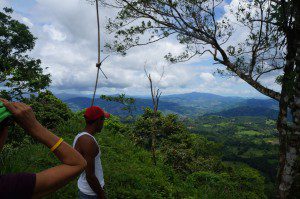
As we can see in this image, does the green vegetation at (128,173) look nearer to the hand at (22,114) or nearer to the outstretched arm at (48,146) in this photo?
the outstretched arm at (48,146)

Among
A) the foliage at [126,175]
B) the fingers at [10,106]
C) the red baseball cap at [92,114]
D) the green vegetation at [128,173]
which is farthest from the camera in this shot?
the green vegetation at [128,173]

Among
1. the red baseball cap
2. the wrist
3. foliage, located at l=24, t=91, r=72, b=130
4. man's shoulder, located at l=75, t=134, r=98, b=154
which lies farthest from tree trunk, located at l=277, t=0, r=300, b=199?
foliage, located at l=24, t=91, r=72, b=130

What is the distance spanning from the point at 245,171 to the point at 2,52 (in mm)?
24944

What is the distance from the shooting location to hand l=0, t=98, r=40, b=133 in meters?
1.67

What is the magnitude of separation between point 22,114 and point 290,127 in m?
7.84

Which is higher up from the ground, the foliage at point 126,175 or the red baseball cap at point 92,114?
the red baseball cap at point 92,114

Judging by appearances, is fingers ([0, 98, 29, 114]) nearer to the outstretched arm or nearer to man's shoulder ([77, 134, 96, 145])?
the outstretched arm

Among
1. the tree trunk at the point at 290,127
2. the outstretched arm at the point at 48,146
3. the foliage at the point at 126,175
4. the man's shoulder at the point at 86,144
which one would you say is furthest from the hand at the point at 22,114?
the tree trunk at the point at 290,127

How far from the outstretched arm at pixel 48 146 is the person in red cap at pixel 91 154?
6.71 ft

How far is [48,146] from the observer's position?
6.05ft

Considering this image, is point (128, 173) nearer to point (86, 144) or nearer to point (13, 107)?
point (86, 144)

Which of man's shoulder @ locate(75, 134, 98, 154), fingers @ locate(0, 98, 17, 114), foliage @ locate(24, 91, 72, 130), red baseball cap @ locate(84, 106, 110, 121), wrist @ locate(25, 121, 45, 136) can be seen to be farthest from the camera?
foliage @ locate(24, 91, 72, 130)

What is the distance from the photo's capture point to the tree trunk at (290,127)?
7.67m

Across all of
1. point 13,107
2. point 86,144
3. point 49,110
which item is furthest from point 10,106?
point 49,110
